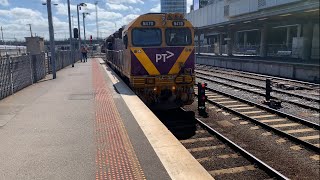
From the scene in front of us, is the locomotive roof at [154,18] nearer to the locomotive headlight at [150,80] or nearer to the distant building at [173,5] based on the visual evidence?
the locomotive headlight at [150,80]

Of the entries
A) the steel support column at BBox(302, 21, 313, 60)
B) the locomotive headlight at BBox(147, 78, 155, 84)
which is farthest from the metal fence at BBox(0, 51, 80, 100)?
the steel support column at BBox(302, 21, 313, 60)

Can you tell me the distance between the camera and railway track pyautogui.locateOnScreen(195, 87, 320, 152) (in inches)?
322

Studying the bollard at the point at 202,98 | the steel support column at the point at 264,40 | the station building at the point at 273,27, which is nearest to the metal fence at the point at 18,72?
the bollard at the point at 202,98

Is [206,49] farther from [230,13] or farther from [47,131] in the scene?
[47,131]

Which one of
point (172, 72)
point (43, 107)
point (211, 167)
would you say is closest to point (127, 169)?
point (211, 167)

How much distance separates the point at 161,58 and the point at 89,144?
5.60m

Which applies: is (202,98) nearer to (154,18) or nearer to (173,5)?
(154,18)

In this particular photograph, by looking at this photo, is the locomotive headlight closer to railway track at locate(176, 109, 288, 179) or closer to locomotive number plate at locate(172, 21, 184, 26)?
locomotive number plate at locate(172, 21, 184, 26)

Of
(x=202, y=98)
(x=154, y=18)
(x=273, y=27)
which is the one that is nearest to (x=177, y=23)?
(x=154, y=18)

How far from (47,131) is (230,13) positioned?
4959cm

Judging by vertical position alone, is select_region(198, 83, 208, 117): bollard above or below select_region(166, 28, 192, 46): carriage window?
below

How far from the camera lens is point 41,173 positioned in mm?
4367

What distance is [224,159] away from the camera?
6.88m

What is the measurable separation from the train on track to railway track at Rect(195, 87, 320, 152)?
91.6 inches
